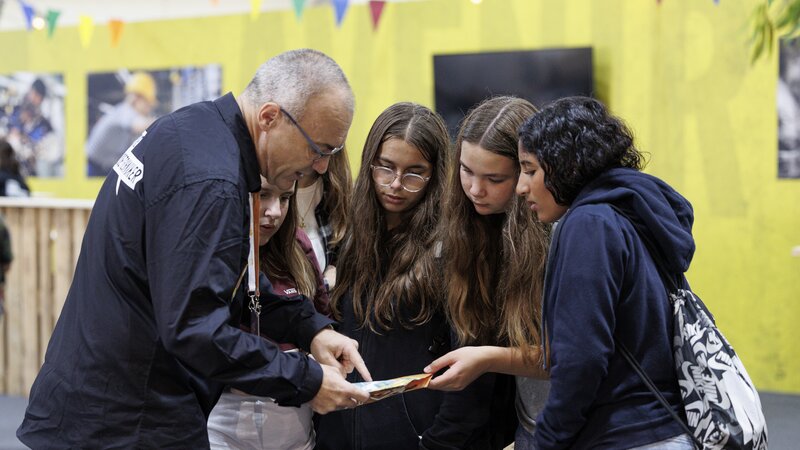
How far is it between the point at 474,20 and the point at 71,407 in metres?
5.25

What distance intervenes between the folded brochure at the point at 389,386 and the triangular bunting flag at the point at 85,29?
257 inches

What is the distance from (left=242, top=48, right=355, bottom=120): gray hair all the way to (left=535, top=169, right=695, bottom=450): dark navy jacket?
22.1 inches

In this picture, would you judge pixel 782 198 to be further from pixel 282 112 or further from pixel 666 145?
pixel 282 112

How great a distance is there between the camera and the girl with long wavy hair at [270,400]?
2.30m

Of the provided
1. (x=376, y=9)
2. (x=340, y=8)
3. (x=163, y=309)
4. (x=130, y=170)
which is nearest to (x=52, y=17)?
(x=340, y=8)

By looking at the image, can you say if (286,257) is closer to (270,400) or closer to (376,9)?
(270,400)

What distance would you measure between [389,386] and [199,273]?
22.9 inches

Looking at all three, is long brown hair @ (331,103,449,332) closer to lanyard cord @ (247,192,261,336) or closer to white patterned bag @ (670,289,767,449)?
lanyard cord @ (247,192,261,336)

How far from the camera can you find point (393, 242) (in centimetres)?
260

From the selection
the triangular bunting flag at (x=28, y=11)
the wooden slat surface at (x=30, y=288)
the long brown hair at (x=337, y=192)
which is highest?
the triangular bunting flag at (x=28, y=11)

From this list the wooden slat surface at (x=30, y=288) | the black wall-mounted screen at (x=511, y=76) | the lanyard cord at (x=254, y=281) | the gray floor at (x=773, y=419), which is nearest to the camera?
the lanyard cord at (x=254, y=281)

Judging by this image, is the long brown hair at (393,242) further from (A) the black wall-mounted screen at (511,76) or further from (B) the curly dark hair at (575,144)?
(A) the black wall-mounted screen at (511,76)

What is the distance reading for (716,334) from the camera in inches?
72.4

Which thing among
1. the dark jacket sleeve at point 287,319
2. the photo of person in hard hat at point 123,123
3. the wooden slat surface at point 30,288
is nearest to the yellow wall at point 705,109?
the photo of person in hard hat at point 123,123
